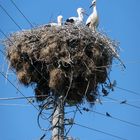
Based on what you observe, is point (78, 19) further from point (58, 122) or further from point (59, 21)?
point (58, 122)

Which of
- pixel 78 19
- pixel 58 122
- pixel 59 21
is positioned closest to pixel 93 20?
pixel 78 19

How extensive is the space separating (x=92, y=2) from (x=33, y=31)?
290 cm

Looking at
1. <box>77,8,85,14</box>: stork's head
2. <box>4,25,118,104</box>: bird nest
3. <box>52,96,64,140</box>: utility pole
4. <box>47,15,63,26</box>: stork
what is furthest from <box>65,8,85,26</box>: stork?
<box>52,96,64,140</box>: utility pole

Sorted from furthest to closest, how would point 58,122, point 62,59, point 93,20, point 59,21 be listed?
point 93,20 → point 59,21 → point 62,59 → point 58,122

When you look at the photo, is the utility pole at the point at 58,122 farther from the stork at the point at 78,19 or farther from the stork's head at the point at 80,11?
the stork's head at the point at 80,11

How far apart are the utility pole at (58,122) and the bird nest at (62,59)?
458mm

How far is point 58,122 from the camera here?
309 inches

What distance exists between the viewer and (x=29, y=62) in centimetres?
941

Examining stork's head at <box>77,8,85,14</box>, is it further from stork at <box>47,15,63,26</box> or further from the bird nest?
the bird nest

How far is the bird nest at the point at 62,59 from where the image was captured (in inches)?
349

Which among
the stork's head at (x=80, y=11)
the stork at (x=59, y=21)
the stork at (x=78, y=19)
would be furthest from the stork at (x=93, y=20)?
the stork at (x=59, y=21)

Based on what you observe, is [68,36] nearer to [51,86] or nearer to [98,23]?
[51,86]

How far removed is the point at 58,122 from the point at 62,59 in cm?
136

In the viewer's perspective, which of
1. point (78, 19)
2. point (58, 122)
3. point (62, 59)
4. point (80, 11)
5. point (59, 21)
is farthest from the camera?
point (80, 11)
